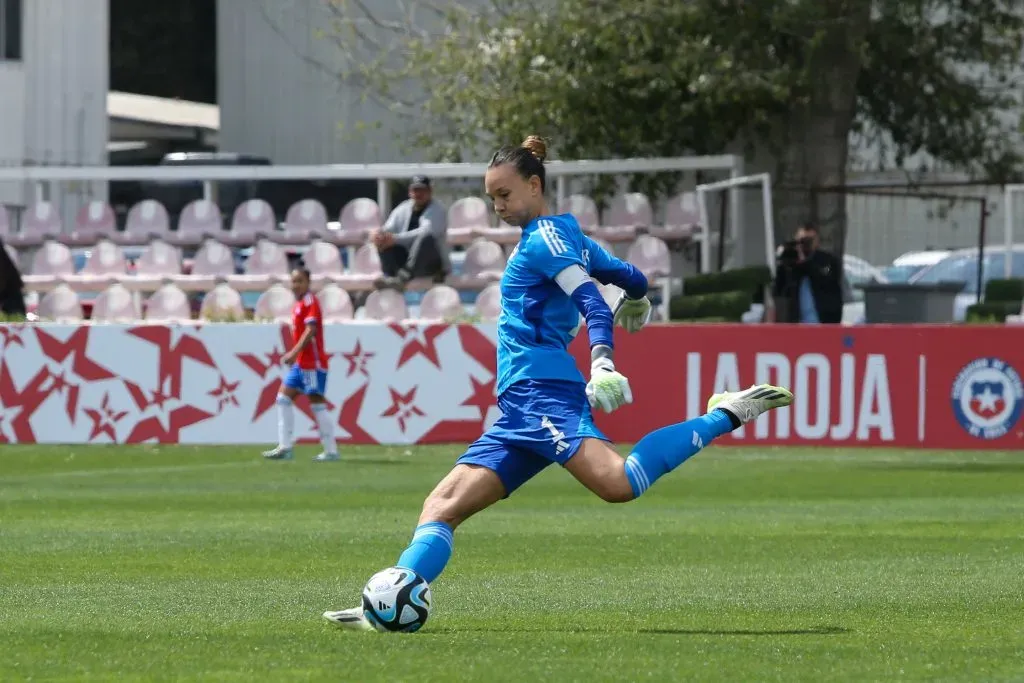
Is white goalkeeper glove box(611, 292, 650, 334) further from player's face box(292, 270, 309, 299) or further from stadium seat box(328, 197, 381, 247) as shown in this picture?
stadium seat box(328, 197, 381, 247)

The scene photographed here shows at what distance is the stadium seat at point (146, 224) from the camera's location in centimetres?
2783

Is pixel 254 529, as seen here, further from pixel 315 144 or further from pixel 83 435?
pixel 315 144

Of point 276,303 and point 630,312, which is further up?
point 630,312

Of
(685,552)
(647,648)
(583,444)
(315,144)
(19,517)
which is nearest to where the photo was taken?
(647,648)

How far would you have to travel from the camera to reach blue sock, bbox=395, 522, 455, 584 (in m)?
7.14

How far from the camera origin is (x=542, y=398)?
7.25 m

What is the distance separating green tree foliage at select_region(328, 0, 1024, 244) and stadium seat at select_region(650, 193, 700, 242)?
4.48ft

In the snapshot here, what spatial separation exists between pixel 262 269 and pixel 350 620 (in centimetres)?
1949

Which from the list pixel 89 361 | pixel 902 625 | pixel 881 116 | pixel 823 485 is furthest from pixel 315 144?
pixel 902 625

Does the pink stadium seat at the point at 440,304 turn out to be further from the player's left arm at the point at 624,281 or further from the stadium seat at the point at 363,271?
the player's left arm at the point at 624,281

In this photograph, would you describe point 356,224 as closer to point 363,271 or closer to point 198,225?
point 363,271

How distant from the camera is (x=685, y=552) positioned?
1095 cm

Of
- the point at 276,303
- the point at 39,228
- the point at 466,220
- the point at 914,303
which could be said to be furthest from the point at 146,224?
the point at 914,303

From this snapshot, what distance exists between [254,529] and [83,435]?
9.98 meters
